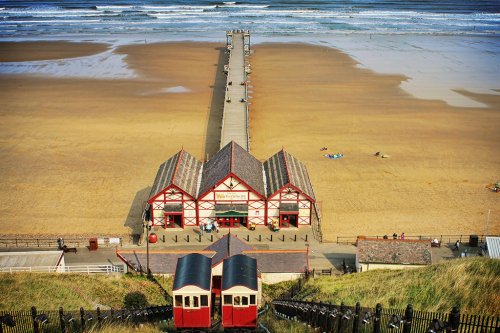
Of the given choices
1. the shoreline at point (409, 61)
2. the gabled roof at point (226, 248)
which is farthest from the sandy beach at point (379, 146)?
the gabled roof at point (226, 248)

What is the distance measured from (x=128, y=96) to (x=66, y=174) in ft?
72.5

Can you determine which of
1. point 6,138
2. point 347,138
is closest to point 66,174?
point 6,138

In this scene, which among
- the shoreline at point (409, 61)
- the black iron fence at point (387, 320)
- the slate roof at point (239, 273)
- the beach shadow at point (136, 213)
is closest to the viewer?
the black iron fence at point (387, 320)

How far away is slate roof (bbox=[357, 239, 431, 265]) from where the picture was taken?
30078 millimetres

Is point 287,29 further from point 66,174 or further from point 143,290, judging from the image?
point 143,290

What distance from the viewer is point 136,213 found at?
3869cm

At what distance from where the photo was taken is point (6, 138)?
52000 millimetres

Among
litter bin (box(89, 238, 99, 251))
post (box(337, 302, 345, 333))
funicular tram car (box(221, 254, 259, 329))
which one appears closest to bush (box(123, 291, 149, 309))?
funicular tram car (box(221, 254, 259, 329))

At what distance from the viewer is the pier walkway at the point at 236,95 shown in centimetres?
4581

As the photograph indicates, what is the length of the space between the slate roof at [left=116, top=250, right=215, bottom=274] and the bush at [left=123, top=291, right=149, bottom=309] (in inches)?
135

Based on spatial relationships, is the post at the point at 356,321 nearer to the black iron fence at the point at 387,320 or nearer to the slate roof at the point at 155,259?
the black iron fence at the point at 387,320

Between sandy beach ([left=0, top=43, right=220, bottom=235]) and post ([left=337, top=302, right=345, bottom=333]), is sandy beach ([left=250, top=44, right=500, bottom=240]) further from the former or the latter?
post ([left=337, top=302, right=345, bottom=333])

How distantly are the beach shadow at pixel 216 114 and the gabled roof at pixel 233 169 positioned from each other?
896 centimetres

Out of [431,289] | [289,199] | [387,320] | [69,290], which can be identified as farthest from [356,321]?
[289,199]
